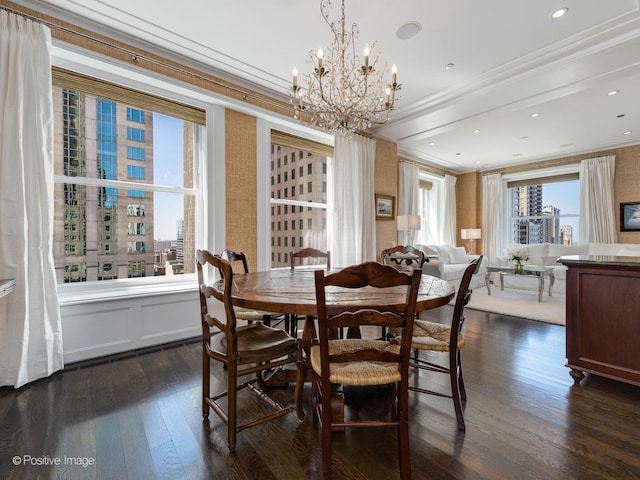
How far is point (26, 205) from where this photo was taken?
2.20 meters

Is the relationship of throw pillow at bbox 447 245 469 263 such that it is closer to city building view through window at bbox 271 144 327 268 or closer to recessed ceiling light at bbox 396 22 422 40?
city building view through window at bbox 271 144 327 268

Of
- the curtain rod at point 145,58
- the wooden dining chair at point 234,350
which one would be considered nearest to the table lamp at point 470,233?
the curtain rod at point 145,58

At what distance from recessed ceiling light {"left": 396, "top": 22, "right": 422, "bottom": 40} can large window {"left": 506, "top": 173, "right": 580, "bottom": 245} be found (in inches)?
236

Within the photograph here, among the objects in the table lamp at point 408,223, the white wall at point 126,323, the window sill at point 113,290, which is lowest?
the white wall at point 126,323

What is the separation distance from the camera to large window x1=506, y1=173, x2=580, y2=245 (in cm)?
661

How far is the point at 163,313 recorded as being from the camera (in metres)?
2.97

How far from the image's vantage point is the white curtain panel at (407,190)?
5.77m

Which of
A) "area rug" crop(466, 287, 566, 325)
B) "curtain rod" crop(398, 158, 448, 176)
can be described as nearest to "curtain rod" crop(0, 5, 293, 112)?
"curtain rod" crop(398, 158, 448, 176)

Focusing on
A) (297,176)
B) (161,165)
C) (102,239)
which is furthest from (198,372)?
(297,176)

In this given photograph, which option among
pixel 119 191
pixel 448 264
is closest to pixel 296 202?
pixel 119 191

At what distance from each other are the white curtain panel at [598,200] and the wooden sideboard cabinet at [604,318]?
16.3 ft

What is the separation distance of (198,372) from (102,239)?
5.27 ft

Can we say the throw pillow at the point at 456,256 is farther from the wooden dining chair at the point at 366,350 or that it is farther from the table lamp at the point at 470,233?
the wooden dining chair at the point at 366,350

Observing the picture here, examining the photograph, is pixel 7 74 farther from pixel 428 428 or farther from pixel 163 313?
pixel 428 428
